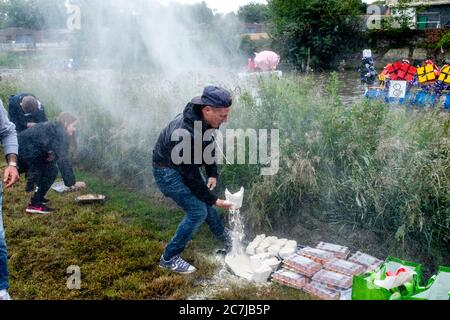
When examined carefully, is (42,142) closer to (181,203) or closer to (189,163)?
(181,203)

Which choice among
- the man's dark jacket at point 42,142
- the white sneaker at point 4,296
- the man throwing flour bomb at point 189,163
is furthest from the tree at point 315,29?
the white sneaker at point 4,296

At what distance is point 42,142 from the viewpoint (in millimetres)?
5270

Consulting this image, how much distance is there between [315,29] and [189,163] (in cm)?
2173

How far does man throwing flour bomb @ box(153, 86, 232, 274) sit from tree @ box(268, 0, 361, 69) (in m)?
19.7

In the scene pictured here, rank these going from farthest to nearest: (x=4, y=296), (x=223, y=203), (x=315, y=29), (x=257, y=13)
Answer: (x=257, y=13), (x=315, y=29), (x=223, y=203), (x=4, y=296)

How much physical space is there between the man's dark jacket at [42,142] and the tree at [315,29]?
724 inches

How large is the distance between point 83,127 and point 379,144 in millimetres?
5007

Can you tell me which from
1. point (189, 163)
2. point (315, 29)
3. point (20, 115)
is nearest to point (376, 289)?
point (189, 163)

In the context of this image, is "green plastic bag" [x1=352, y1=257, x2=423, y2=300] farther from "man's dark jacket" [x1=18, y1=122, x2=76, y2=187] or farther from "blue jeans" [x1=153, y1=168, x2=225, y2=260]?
"man's dark jacket" [x1=18, y1=122, x2=76, y2=187]

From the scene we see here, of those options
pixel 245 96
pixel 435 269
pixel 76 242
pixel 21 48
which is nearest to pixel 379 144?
pixel 435 269

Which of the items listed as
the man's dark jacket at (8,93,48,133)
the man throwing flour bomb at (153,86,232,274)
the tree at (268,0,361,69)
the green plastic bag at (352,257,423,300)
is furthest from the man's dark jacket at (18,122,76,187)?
the tree at (268,0,361,69)

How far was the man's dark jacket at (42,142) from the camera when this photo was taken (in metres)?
5.25

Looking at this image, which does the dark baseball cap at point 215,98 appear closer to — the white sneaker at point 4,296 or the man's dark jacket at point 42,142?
the white sneaker at point 4,296

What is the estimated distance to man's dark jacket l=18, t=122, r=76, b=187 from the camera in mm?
5250
